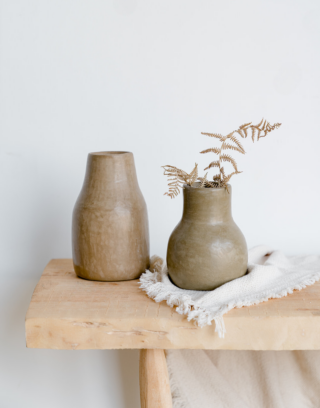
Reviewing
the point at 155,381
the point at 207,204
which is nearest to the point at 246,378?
the point at 155,381

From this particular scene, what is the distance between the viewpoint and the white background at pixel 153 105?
0.90 metres

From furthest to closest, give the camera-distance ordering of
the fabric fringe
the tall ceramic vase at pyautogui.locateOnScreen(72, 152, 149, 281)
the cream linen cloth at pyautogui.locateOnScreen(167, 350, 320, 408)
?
Answer: the cream linen cloth at pyautogui.locateOnScreen(167, 350, 320, 408)
the tall ceramic vase at pyautogui.locateOnScreen(72, 152, 149, 281)
the fabric fringe

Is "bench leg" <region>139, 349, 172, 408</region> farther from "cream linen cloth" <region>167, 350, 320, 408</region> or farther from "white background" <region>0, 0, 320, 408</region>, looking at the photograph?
"white background" <region>0, 0, 320, 408</region>

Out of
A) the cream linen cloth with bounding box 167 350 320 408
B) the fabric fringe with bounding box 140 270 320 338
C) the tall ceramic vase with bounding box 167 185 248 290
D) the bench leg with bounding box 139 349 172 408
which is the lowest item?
the cream linen cloth with bounding box 167 350 320 408

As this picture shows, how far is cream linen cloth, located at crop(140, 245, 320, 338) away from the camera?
23.2 inches

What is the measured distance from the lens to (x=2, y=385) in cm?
103

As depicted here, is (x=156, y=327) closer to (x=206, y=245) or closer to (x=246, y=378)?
(x=206, y=245)

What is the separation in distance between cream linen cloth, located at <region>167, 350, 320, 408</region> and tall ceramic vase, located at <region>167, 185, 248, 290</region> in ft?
0.93

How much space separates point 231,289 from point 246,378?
1.17ft

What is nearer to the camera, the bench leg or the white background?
the bench leg

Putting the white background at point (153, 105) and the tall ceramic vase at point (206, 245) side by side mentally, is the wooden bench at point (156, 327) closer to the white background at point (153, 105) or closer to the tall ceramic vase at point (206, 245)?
the tall ceramic vase at point (206, 245)

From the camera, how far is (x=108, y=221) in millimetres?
703

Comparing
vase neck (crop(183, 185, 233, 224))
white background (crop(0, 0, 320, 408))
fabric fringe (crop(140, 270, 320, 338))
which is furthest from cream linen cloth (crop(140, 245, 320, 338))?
white background (crop(0, 0, 320, 408))

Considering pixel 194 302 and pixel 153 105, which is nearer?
pixel 194 302
